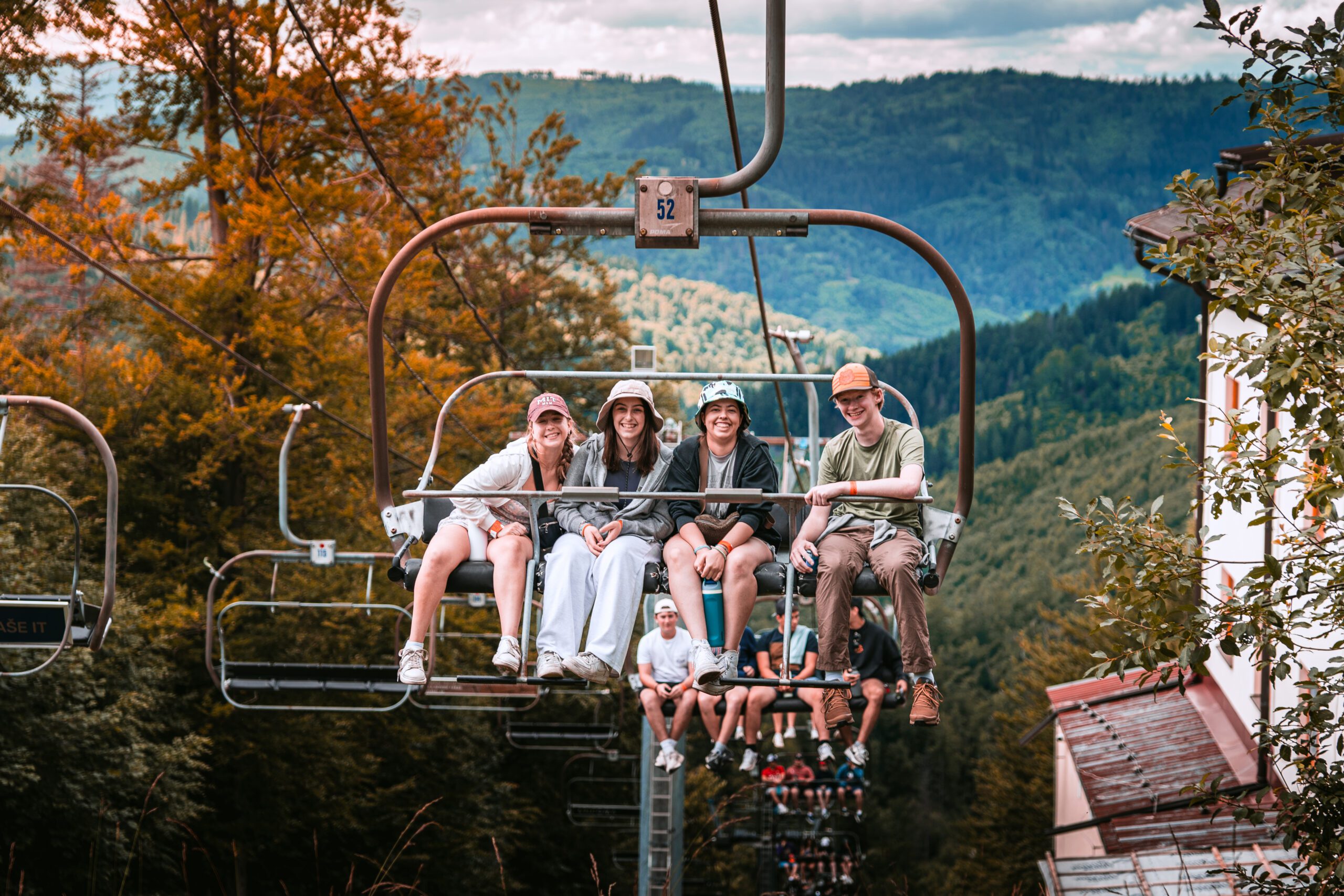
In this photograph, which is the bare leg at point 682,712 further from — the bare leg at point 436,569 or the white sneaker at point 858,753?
the bare leg at point 436,569

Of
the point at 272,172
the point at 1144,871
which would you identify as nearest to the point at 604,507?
the point at 272,172

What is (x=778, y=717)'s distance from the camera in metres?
14.4

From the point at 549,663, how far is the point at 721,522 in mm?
1024

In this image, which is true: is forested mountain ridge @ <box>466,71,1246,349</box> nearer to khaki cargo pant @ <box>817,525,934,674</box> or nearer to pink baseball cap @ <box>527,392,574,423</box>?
pink baseball cap @ <box>527,392,574,423</box>

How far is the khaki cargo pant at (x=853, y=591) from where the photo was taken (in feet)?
17.9

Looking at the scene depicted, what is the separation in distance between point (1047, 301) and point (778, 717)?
175 m

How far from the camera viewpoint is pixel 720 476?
579cm

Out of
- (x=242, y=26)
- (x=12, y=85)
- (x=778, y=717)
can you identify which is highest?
(x=242, y=26)

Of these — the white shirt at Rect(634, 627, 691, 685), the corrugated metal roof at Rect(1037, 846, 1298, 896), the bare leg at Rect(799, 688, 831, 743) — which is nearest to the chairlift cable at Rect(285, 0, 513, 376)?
the white shirt at Rect(634, 627, 691, 685)

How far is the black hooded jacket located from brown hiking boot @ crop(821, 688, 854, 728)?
92 cm

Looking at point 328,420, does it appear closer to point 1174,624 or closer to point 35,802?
point 35,802

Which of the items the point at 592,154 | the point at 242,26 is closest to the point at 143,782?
the point at 242,26

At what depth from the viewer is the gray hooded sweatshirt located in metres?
5.81

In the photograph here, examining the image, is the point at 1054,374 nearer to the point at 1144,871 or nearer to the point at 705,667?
the point at 1144,871
